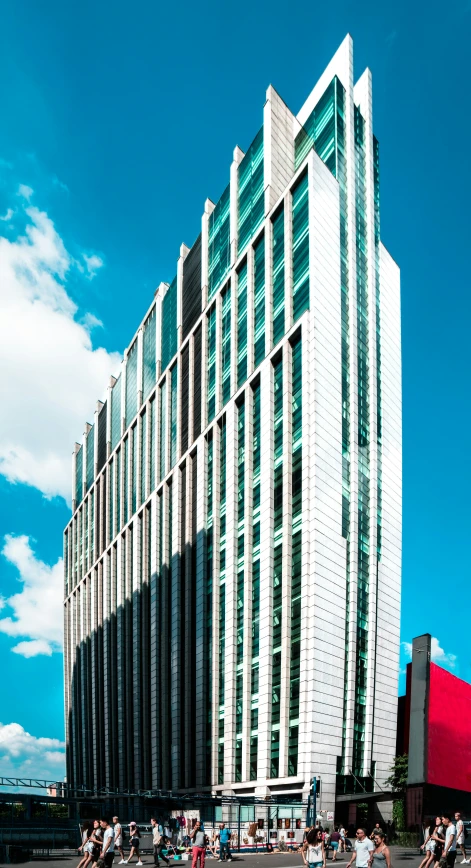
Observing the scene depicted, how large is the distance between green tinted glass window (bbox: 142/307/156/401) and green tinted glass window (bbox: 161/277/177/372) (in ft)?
14.7

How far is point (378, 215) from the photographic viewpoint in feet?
287

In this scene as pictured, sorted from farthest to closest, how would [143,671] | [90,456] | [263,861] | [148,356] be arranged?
1. [90,456]
2. [148,356]
3. [143,671]
4. [263,861]

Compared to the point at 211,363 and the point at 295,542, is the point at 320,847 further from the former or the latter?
the point at 211,363

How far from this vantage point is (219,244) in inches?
3684

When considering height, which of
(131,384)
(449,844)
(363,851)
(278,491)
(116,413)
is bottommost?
(449,844)

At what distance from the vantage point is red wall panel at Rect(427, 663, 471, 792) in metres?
61.4

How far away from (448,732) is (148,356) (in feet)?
225

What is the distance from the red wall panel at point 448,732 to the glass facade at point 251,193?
4631cm

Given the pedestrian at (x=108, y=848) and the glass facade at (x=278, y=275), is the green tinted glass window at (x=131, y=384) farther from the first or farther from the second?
the pedestrian at (x=108, y=848)

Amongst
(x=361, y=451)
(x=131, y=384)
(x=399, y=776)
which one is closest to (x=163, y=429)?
(x=131, y=384)

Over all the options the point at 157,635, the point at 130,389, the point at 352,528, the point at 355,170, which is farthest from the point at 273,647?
the point at 130,389

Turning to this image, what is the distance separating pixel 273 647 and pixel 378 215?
1832 inches

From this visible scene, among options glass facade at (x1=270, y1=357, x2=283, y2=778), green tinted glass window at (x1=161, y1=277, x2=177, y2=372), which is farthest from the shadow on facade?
green tinted glass window at (x1=161, y1=277, x2=177, y2=372)

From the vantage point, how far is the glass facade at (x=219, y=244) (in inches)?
3580
